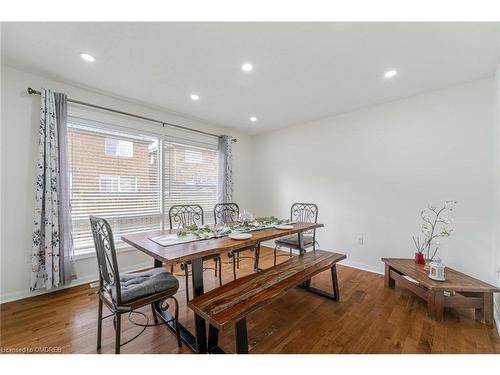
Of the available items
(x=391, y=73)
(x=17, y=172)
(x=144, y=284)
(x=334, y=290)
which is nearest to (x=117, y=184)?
(x=17, y=172)

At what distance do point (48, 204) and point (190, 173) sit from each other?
1937 millimetres

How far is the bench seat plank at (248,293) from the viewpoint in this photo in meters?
1.25

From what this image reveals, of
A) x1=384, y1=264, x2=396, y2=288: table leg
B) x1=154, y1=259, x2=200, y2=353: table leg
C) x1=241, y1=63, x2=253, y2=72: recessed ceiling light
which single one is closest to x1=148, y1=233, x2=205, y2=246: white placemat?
x1=154, y1=259, x2=200, y2=353: table leg

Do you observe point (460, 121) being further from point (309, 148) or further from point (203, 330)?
point (203, 330)

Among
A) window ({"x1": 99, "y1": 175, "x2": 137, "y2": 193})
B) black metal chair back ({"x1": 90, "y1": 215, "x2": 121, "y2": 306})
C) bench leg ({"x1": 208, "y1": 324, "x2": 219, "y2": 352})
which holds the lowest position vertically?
bench leg ({"x1": 208, "y1": 324, "x2": 219, "y2": 352})

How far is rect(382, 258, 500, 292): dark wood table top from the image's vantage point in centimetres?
183

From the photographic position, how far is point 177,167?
357cm

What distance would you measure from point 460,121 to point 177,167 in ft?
12.9

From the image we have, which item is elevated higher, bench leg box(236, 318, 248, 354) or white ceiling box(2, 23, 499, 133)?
white ceiling box(2, 23, 499, 133)

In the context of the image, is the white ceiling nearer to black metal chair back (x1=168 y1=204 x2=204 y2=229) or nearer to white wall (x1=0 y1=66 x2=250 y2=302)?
white wall (x1=0 y1=66 x2=250 y2=302)

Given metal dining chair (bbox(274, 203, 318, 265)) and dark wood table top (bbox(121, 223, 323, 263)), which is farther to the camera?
metal dining chair (bbox(274, 203, 318, 265))

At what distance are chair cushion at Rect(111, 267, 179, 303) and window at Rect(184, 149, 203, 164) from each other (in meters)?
2.35
